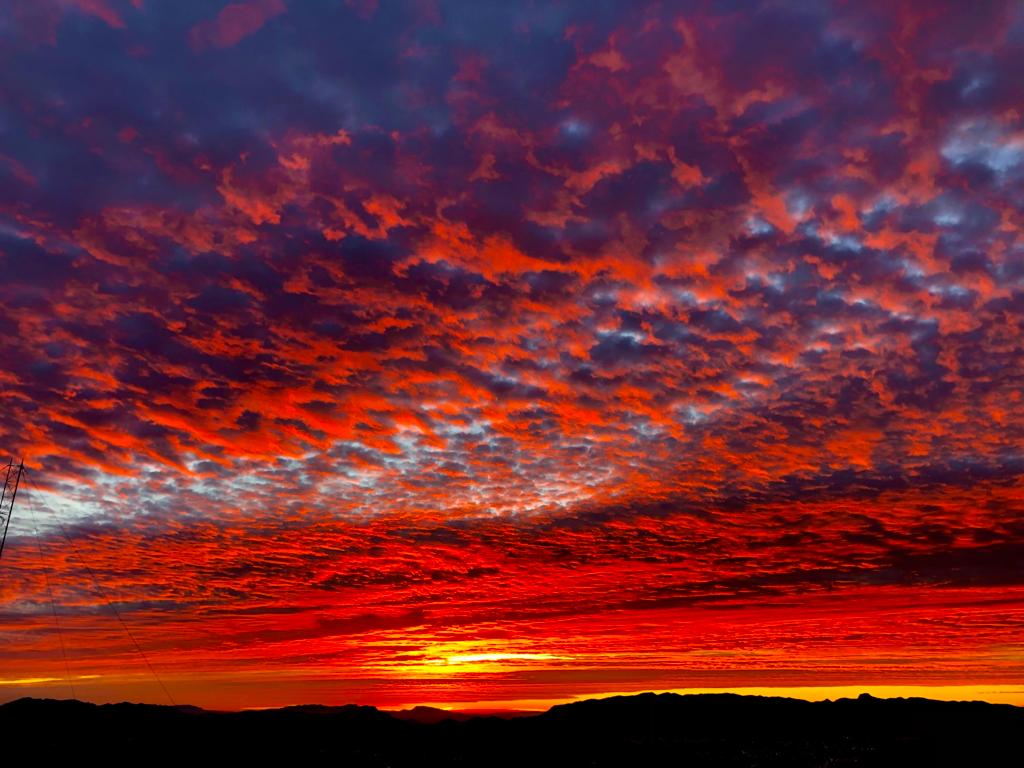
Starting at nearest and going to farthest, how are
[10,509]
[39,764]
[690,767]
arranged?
1. [10,509]
2. [39,764]
3. [690,767]

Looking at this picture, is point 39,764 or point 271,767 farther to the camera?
point 271,767

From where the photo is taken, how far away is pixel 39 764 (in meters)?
183

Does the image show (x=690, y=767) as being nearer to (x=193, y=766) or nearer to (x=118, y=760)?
(x=193, y=766)

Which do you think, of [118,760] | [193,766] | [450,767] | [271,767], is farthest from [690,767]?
[118,760]

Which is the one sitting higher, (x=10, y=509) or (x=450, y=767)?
(x=10, y=509)

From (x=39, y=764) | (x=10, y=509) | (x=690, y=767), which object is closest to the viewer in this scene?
(x=10, y=509)

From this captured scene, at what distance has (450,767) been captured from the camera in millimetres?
198375

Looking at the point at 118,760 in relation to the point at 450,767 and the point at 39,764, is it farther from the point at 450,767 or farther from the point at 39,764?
the point at 450,767

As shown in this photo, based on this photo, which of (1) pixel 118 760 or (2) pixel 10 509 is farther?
(1) pixel 118 760

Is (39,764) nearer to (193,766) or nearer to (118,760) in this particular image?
(118,760)

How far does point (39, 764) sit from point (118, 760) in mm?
22041

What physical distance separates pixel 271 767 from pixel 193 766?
22301 mm

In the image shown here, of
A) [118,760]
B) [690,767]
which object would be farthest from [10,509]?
[690,767]

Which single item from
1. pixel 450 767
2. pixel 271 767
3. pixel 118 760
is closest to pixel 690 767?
pixel 450 767
